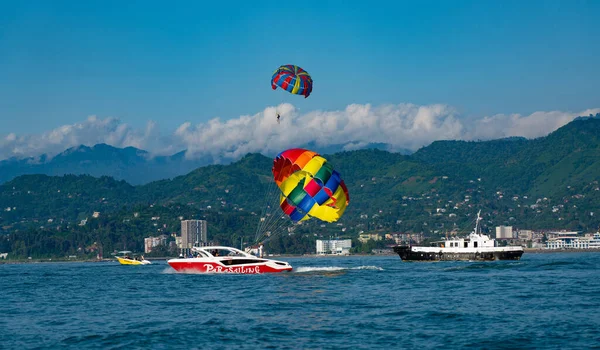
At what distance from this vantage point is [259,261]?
8550 centimetres

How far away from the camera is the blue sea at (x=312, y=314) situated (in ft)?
133

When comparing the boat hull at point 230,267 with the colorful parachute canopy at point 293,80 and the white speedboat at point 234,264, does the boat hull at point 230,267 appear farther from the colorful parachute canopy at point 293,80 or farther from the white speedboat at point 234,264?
the colorful parachute canopy at point 293,80

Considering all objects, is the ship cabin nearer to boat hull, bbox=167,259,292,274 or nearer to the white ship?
the white ship

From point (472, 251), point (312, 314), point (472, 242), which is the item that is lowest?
point (312, 314)

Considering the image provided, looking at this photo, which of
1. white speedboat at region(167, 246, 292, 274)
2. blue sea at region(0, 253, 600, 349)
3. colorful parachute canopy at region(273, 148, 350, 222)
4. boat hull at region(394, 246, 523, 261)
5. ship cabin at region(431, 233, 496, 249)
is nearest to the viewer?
blue sea at region(0, 253, 600, 349)

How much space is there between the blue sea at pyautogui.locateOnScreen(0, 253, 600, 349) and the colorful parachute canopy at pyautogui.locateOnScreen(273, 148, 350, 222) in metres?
6.84

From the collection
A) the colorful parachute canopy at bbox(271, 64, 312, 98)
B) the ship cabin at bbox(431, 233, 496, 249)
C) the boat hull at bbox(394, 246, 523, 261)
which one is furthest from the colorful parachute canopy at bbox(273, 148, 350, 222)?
the ship cabin at bbox(431, 233, 496, 249)

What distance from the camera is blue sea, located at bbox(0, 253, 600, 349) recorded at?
133ft

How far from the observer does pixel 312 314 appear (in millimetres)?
49844

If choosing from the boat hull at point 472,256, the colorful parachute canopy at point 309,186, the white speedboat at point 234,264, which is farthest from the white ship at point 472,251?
the colorful parachute canopy at point 309,186

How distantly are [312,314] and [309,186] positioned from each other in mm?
28424

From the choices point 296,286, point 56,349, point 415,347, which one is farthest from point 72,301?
point 415,347

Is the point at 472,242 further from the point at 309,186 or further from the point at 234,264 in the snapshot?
the point at 309,186

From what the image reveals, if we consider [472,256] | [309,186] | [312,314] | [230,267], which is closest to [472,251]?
[472,256]
